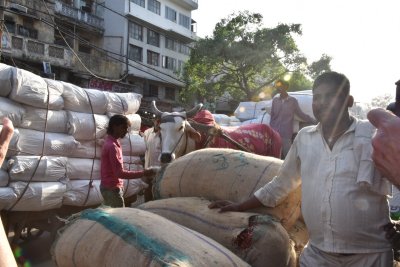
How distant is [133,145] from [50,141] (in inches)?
72.8

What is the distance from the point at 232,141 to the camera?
4.62 metres

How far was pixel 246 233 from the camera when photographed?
2.32 meters

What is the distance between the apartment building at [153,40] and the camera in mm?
31391

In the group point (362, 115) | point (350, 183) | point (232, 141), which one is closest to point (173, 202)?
point (350, 183)

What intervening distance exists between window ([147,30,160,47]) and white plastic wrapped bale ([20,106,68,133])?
97.0 ft

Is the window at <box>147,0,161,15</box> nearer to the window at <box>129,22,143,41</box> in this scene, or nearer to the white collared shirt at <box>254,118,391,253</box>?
the window at <box>129,22,143,41</box>

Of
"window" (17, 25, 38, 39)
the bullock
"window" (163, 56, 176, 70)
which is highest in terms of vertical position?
"window" (163, 56, 176, 70)

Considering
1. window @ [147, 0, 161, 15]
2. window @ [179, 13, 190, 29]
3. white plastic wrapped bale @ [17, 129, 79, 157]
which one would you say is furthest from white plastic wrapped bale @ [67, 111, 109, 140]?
window @ [179, 13, 190, 29]

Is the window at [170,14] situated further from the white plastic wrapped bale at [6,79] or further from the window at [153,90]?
the white plastic wrapped bale at [6,79]

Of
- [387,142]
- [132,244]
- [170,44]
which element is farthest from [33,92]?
[170,44]

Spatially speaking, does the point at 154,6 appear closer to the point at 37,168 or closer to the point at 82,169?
the point at 82,169

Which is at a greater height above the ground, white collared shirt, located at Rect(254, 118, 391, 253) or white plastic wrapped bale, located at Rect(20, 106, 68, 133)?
white plastic wrapped bale, located at Rect(20, 106, 68, 133)

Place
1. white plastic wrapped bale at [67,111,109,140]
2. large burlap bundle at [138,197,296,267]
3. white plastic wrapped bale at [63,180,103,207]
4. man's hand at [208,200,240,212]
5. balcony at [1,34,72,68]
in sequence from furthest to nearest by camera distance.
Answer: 1. balcony at [1,34,72,68]
2. white plastic wrapped bale at [67,111,109,140]
3. white plastic wrapped bale at [63,180,103,207]
4. man's hand at [208,200,240,212]
5. large burlap bundle at [138,197,296,267]

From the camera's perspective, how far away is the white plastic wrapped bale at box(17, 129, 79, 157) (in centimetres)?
498
